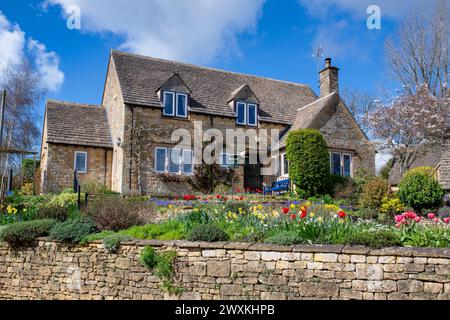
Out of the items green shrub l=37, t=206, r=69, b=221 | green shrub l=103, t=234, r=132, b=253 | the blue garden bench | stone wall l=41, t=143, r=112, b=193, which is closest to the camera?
green shrub l=103, t=234, r=132, b=253

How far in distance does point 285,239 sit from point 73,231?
5.19 metres

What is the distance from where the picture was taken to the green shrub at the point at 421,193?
17.1m

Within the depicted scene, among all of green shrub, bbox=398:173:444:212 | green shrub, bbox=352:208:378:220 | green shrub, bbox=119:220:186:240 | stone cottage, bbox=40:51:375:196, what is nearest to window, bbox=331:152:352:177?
stone cottage, bbox=40:51:375:196

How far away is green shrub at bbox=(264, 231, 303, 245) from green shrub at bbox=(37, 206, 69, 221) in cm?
711

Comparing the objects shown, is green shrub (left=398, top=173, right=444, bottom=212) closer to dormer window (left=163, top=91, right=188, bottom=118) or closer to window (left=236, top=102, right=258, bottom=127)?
window (left=236, top=102, right=258, bottom=127)

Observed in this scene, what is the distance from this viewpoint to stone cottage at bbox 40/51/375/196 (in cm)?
2236

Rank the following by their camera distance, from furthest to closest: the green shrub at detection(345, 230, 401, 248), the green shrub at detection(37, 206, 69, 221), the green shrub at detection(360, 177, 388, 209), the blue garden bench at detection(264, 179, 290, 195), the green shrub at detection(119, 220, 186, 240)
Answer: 1. the blue garden bench at detection(264, 179, 290, 195)
2. the green shrub at detection(360, 177, 388, 209)
3. the green shrub at detection(37, 206, 69, 221)
4. the green shrub at detection(119, 220, 186, 240)
5. the green shrub at detection(345, 230, 401, 248)

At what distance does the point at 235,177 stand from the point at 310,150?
16.6 ft

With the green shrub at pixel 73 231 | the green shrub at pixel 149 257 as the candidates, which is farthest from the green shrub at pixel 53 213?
the green shrub at pixel 149 257

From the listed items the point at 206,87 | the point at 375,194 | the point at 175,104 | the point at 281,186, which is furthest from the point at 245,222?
the point at 206,87

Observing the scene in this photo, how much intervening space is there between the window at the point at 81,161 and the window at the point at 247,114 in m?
8.79

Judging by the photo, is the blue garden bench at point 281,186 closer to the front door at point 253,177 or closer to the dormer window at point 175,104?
the front door at point 253,177

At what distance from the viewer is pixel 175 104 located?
2359 cm

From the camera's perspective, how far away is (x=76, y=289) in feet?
32.4
